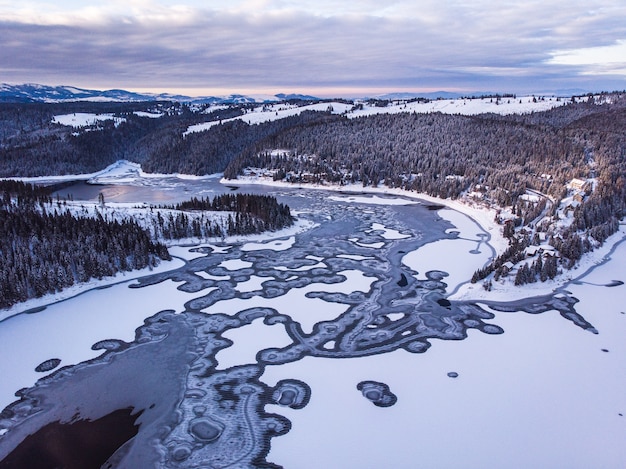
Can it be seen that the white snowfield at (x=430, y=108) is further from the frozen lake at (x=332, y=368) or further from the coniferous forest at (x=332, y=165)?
the frozen lake at (x=332, y=368)

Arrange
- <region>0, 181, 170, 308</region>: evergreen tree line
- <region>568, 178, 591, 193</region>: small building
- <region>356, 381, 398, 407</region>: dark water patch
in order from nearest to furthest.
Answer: <region>356, 381, 398, 407</region>: dark water patch
<region>0, 181, 170, 308</region>: evergreen tree line
<region>568, 178, 591, 193</region>: small building

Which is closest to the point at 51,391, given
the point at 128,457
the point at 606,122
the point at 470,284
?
the point at 128,457

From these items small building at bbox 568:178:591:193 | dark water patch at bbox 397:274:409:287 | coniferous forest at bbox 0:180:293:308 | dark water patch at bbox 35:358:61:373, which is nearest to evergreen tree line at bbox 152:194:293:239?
coniferous forest at bbox 0:180:293:308

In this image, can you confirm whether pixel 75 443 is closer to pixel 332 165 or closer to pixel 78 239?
pixel 78 239

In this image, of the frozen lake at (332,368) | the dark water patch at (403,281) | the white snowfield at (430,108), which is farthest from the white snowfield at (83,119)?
the dark water patch at (403,281)

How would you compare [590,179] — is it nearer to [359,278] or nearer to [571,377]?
[359,278]

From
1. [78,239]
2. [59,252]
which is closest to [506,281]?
[59,252]

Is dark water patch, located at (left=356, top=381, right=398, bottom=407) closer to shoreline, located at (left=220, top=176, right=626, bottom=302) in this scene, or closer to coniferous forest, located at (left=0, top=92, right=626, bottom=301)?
shoreline, located at (left=220, top=176, right=626, bottom=302)
